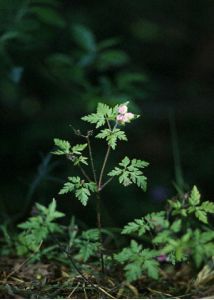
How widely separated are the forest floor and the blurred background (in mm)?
321

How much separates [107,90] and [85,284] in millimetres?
1125

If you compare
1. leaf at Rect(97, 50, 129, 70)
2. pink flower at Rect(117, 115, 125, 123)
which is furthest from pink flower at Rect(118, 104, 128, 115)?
leaf at Rect(97, 50, 129, 70)

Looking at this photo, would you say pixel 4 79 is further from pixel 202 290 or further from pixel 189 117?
pixel 189 117

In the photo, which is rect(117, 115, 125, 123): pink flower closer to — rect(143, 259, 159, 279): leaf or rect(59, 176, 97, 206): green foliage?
rect(59, 176, 97, 206): green foliage

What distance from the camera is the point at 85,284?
155 centimetres

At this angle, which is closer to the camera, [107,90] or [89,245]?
[89,245]

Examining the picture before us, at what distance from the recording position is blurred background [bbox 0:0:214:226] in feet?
8.04

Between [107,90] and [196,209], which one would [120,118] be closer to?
[196,209]

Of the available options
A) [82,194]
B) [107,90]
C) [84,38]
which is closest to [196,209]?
[82,194]

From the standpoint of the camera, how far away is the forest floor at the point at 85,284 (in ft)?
5.02

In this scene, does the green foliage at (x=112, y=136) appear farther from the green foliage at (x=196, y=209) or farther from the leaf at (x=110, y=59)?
the leaf at (x=110, y=59)

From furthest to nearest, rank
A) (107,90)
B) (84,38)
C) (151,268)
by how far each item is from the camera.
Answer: (84,38) < (107,90) < (151,268)

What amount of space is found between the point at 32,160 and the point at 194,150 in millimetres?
1064

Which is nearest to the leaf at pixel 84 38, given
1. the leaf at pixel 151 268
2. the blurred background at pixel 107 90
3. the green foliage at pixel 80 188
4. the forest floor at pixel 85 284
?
the blurred background at pixel 107 90
